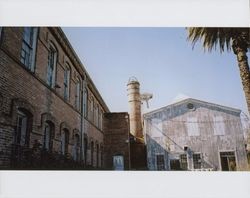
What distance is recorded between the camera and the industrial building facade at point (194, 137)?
47.8 ft

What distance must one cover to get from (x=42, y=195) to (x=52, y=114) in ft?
10.5

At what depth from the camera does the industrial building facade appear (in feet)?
47.8

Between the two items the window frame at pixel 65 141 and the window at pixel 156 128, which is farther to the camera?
the window at pixel 156 128

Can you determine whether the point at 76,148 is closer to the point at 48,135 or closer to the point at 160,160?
the point at 48,135

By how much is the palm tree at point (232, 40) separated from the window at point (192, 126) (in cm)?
832

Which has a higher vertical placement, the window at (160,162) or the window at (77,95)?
the window at (77,95)

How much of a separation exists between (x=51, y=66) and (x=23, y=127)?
2795 millimetres

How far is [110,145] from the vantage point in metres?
17.6

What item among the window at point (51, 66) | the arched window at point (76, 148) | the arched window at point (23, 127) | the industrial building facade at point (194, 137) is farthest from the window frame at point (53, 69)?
the industrial building facade at point (194, 137)

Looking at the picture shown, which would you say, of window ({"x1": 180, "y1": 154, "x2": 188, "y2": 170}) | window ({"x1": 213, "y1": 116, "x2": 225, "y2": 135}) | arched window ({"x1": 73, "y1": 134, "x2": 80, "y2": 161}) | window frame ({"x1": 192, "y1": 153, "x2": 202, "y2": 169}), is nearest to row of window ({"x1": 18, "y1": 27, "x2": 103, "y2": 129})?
arched window ({"x1": 73, "y1": 134, "x2": 80, "y2": 161})

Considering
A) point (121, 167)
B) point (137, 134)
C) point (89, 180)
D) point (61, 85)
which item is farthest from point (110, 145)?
point (89, 180)

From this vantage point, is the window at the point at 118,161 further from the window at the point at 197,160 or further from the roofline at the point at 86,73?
the window at the point at 197,160

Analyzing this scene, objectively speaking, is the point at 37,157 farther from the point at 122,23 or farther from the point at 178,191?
the point at 122,23

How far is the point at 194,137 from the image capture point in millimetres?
15273
